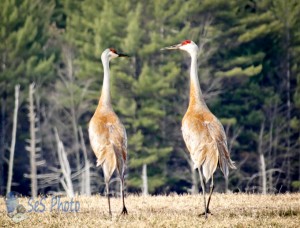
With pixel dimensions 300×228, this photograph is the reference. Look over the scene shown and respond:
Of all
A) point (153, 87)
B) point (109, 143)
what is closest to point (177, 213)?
point (109, 143)

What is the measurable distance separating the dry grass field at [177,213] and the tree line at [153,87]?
76.3 feet

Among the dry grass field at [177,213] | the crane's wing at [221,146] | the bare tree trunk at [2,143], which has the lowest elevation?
the dry grass field at [177,213]

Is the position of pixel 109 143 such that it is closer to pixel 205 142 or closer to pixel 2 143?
pixel 205 142

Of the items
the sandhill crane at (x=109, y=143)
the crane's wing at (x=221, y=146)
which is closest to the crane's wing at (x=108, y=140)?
the sandhill crane at (x=109, y=143)

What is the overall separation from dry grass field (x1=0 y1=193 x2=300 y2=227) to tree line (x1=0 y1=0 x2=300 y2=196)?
76.3 ft

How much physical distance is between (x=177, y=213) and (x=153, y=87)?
26070mm

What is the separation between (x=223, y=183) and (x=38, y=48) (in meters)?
11.6

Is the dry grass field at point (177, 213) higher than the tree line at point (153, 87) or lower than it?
lower

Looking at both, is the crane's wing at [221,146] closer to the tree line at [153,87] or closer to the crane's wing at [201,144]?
the crane's wing at [201,144]

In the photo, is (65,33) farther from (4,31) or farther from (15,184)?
(15,184)

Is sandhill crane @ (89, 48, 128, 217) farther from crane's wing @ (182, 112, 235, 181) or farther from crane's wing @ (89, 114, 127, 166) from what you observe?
crane's wing @ (182, 112, 235, 181)

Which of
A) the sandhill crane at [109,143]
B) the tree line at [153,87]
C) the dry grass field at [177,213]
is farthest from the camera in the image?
the tree line at [153,87]

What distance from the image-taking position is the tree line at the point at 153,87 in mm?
38625

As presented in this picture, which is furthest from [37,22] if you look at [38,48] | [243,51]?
[243,51]
